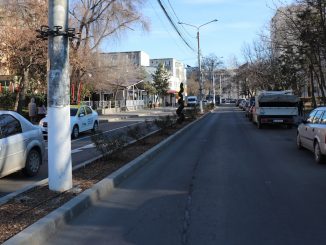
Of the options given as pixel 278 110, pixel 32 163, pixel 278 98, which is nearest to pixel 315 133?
pixel 32 163

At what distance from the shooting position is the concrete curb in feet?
17.7

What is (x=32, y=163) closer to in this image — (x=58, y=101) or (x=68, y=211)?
(x=58, y=101)

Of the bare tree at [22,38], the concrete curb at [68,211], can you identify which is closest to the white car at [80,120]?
the bare tree at [22,38]

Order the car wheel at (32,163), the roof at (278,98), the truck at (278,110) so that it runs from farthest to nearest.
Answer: the roof at (278,98)
the truck at (278,110)
the car wheel at (32,163)

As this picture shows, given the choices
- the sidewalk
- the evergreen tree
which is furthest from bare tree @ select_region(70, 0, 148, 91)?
the evergreen tree

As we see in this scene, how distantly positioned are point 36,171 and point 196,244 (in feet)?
20.3

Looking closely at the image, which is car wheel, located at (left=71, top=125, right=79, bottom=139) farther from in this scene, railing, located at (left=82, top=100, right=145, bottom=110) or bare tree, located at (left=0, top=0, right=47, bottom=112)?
railing, located at (left=82, top=100, right=145, bottom=110)

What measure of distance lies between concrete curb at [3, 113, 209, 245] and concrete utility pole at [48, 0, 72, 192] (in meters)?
0.57

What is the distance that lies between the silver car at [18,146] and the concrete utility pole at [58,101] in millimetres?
1917

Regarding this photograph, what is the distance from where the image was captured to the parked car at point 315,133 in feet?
38.7

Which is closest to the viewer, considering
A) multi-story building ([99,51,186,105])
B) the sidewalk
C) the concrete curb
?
the concrete curb

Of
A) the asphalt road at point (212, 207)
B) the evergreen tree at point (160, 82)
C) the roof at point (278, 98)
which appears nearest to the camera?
the asphalt road at point (212, 207)

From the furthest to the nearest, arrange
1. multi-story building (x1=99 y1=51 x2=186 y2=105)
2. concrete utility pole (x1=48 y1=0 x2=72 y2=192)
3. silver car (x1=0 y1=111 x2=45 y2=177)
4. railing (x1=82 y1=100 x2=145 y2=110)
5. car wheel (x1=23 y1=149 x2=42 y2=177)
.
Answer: multi-story building (x1=99 y1=51 x2=186 y2=105), railing (x1=82 y1=100 x2=145 y2=110), car wheel (x1=23 y1=149 x2=42 y2=177), silver car (x1=0 y1=111 x2=45 y2=177), concrete utility pole (x1=48 y1=0 x2=72 y2=192)

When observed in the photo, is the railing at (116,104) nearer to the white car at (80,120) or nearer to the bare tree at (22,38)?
the bare tree at (22,38)
